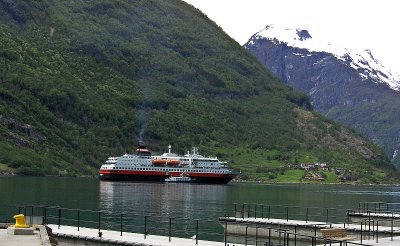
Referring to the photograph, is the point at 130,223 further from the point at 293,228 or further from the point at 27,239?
the point at 27,239

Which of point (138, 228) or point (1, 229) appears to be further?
point (138, 228)

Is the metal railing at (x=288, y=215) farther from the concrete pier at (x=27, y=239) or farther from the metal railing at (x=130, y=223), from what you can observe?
the concrete pier at (x=27, y=239)

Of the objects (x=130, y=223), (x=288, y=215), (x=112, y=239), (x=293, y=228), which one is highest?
(x=112, y=239)

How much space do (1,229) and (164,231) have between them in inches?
1120

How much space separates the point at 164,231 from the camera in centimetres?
7631

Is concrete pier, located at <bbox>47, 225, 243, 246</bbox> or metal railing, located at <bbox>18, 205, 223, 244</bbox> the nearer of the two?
concrete pier, located at <bbox>47, 225, 243, 246</bbox>

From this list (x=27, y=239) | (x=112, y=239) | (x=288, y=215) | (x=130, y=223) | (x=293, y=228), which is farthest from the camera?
(x=288, y=215)

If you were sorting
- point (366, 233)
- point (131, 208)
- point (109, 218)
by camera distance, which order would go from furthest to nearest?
point (131, 208)
point (109, 218)
point (366, 233)

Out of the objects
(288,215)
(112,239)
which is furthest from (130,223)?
(112,239)

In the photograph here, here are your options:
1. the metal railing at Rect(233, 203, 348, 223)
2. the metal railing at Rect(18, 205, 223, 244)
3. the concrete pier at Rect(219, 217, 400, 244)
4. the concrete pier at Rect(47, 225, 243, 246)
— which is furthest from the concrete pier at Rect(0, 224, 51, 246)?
the metal railing at Rect(233, 203, 348, 223)

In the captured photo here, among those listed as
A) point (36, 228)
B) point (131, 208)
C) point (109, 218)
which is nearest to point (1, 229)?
point (36, 228)

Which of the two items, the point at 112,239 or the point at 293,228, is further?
the point at 293,228

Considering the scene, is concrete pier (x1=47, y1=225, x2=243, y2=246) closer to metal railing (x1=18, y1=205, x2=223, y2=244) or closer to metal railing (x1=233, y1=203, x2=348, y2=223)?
metal railing (x1=18, y1=205, x2=223, y2=244)

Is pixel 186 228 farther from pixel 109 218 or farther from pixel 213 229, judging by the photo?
pixel 109 218
